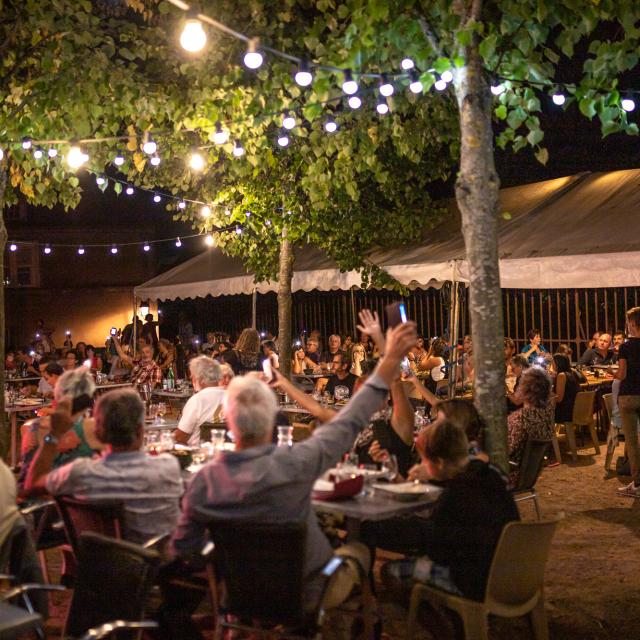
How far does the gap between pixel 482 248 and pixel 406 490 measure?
6.00 ft

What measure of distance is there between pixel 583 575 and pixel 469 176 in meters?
2.88

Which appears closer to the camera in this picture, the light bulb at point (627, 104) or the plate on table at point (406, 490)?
the plate on table at point (406, 490)

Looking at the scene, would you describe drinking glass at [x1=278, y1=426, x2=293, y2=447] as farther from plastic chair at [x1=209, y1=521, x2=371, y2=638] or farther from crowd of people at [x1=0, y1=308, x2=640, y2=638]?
plastic chair at [x1=209, y1=521, x2=371, y2=638]

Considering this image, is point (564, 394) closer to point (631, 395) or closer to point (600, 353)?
point (631, 395)

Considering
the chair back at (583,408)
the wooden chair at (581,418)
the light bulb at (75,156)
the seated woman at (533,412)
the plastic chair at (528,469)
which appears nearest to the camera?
the plastic chair at (528,469)

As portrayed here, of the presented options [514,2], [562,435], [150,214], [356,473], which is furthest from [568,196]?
[150,214]

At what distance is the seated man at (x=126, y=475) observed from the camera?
397cm

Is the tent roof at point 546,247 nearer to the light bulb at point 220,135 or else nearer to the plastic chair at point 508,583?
the light bulb at point 220,135

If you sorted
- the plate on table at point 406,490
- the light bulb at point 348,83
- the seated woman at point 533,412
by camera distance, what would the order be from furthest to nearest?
the seated woman at point 533,412, the light bulb at point 348,83, the plate on table at point 406,490

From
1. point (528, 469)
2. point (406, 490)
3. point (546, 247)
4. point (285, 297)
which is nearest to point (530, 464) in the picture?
point (528, 469)

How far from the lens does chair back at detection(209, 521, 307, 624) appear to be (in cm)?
329

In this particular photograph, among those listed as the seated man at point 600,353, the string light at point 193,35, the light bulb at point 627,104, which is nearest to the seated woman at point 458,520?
the string light at point 193,35

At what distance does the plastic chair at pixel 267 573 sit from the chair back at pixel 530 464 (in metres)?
3.23

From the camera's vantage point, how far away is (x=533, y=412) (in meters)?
7.44
